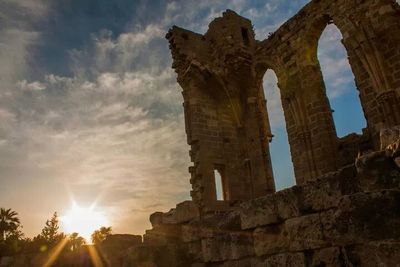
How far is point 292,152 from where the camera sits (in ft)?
38.9

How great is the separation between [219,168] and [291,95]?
435 cm

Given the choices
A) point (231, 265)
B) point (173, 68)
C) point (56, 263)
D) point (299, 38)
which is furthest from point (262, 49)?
point (231, 265)

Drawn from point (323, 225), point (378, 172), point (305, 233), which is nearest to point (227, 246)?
point (305, 233)

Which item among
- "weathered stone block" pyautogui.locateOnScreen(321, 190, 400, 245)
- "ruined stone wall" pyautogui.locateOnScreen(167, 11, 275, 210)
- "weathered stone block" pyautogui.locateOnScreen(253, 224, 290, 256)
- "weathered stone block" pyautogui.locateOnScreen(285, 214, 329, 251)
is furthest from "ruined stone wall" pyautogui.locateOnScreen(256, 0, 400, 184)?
"weathered stone block" pyautogui.locateOnScreen(321, 190, 400, 245)

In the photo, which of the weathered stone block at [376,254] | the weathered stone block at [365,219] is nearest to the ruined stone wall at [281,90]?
the weathered stone block at [365,219]

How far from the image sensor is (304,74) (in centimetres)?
1186

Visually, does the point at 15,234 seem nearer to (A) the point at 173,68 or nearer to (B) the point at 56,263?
(A) the point at 173,68

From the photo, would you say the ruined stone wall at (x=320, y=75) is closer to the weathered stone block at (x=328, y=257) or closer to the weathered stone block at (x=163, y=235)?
the weathered stone block at (x=163, y=235)

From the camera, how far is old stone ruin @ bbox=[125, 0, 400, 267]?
9.58 ft

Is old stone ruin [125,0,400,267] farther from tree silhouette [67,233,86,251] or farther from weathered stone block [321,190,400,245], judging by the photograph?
tree silhouette [67,233,86,251]

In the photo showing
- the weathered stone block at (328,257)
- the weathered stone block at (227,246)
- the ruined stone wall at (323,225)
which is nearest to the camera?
the ruined stone wall at (323,225)

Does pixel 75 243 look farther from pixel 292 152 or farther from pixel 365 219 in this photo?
pixel 365 219

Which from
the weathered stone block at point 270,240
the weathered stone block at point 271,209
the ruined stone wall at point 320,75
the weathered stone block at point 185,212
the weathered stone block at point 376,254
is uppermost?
the ruined stone wall at point 320,75

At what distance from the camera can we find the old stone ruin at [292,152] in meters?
2.92
